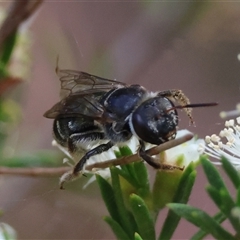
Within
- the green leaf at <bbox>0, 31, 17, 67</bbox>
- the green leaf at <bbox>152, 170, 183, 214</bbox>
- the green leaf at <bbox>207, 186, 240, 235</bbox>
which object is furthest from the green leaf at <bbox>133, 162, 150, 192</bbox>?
the green leaf at <bbox>0, 31, 17, 67</bbox>

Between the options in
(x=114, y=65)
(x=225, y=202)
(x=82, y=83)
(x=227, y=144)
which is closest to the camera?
(x=225, y=202)

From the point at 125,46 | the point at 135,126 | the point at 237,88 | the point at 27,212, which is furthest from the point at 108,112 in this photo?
the point at 125,46

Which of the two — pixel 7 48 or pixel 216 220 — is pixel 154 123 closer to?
pixel 216 220

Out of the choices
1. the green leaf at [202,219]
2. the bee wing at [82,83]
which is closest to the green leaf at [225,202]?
the green leaf at [202,219]

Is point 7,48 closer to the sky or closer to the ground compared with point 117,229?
closer to the sky

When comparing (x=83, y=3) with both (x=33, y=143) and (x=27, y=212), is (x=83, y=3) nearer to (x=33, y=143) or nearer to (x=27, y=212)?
(x=33, y=143)

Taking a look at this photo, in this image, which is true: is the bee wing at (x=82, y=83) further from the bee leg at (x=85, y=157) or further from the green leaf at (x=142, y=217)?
the green leaf at (x=142, y=217)


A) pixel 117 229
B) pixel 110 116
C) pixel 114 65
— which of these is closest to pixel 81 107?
pixel 110 116
